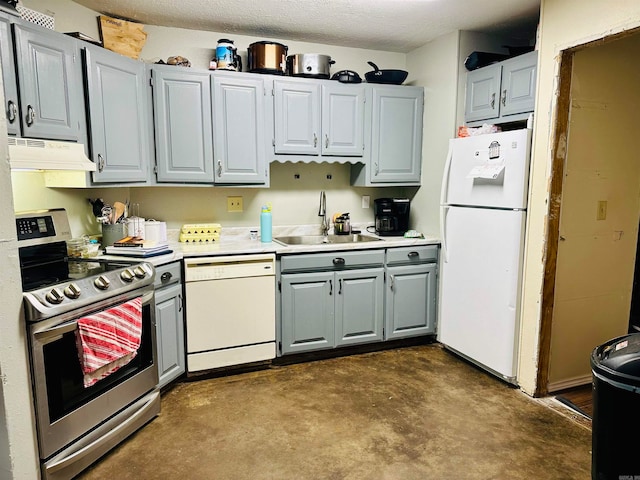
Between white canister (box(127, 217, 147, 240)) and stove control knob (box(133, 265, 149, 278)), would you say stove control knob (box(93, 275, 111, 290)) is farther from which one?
white canister (box(127, 217, 147, 240))

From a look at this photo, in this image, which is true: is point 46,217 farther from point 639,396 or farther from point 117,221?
point 639,396

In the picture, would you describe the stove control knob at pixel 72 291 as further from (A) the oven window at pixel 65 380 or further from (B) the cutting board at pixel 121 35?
(B) the cutting board at pixel 121 35

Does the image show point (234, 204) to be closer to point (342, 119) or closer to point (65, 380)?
point (342, 119)

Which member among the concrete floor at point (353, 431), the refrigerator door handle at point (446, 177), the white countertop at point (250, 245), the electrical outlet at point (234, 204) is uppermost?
the refrigerator door handle at point (446, 177)

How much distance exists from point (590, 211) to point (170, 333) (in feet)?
9.17

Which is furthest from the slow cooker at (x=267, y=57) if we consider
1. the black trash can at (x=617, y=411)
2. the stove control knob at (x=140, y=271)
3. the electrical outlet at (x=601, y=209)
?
the black trash can at (x=617, y=411)

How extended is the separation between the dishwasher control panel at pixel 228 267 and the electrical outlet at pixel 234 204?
0.71m

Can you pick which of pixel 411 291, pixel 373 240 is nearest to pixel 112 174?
pixel 373 240

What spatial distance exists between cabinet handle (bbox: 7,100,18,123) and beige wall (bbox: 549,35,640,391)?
302 centimetres

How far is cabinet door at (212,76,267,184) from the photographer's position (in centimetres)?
308

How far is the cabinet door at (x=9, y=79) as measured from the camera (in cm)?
201

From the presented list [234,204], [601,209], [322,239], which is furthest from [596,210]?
[234,204]

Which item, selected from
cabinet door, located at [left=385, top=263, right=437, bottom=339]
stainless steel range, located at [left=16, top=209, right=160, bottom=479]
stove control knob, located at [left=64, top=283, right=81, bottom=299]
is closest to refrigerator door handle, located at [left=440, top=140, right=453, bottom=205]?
cabinet door, located at [left=385, top=263, right=437, bottom=339]

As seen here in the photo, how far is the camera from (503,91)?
2.94 m
